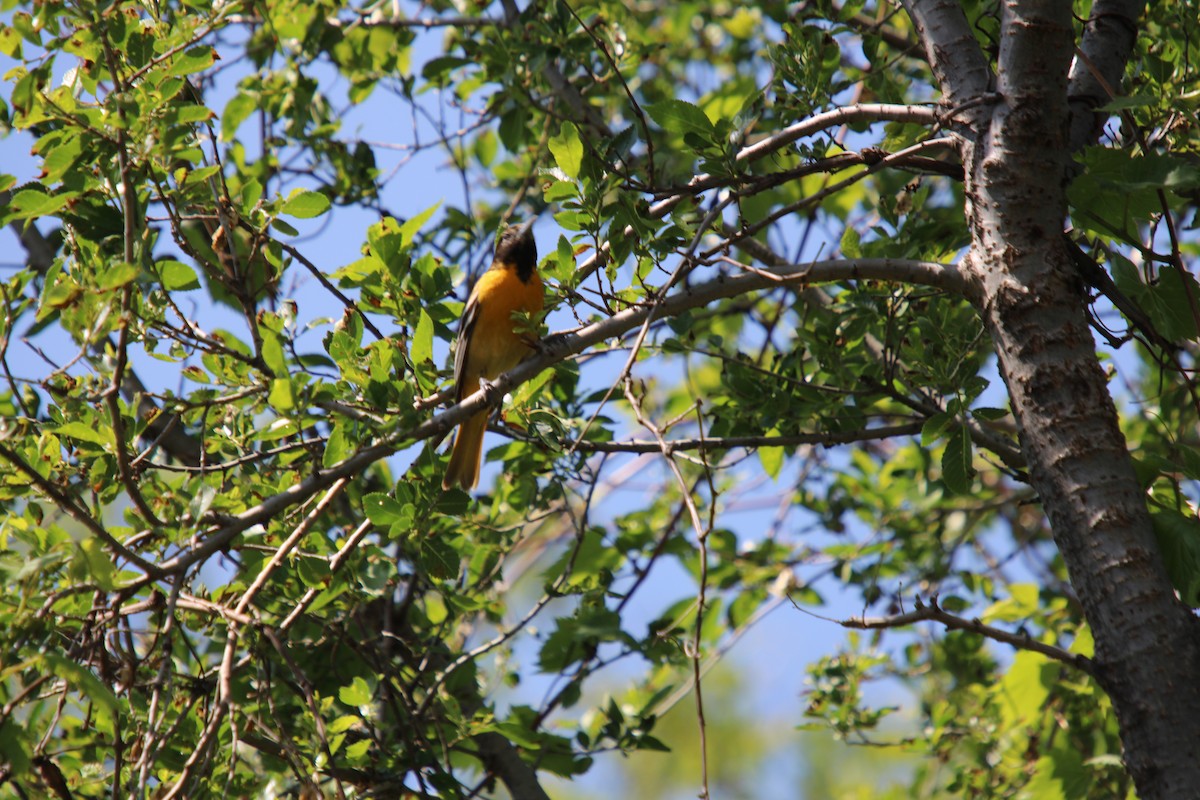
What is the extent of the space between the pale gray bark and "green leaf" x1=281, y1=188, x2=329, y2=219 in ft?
5.33

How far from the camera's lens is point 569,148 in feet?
8.34

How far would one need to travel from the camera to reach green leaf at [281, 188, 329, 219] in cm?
280

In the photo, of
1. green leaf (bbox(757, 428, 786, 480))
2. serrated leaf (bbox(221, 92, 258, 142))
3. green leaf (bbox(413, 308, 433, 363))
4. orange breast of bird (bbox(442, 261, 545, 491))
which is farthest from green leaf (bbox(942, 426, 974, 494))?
A: serrated leaf (bbox(221, 92, 258, 142))

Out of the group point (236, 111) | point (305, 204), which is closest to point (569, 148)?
point (305, 204)

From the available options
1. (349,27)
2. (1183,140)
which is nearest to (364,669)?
(349,27)

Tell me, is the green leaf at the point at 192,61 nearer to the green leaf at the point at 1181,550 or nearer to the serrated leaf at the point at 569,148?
the serrated leaf at the point at 569,148

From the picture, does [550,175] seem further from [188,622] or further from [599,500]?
[599,500]

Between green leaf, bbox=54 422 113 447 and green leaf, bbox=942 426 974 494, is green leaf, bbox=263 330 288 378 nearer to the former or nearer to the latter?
green leaf, bbox=54 422 113 447

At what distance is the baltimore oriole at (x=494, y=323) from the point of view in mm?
4375

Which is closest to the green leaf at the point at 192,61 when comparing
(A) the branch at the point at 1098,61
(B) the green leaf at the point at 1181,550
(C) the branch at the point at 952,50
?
(C) the branch at the point at 952,50

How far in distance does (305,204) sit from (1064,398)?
1.93 m

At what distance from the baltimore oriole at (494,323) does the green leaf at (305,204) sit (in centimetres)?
145

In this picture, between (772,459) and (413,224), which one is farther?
(772,459)

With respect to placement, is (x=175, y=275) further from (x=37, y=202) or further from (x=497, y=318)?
(x=497, y=318)
